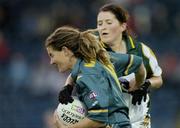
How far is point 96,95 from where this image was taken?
5695 mm

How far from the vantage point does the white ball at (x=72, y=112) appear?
5.95 metres

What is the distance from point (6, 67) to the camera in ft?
48.8

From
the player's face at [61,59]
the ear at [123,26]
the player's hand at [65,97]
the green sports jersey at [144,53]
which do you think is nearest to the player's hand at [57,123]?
the player's hand at [65,97]

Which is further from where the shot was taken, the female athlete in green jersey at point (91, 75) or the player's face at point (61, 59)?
the player's face at point (61, 59)

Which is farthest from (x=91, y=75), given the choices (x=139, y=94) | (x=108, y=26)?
(x=108, y=26)

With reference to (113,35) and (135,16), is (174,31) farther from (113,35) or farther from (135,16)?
(113,35)

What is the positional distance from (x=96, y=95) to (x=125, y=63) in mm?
909

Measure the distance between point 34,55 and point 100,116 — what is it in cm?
947

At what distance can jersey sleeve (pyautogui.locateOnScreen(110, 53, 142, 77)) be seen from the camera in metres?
6.45

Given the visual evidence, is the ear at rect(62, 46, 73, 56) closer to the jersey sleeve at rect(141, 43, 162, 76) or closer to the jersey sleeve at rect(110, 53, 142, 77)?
the jersey sleeve at rect(110, 53, 142, 77)

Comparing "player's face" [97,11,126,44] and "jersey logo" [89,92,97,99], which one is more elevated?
"player's face" [97,11,126,44]

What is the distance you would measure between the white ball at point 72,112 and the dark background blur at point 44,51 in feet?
23.6

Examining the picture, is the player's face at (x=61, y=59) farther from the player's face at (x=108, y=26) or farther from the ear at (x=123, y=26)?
the ear at (x=123, y=26)

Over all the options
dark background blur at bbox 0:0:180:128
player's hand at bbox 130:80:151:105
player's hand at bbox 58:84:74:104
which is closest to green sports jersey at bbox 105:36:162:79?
player's hand at bbox 130:80:151:105
